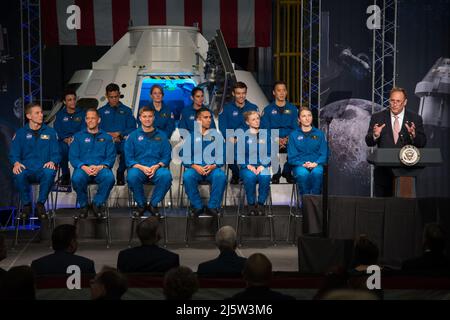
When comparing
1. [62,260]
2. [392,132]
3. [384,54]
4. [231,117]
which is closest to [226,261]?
[62,260]

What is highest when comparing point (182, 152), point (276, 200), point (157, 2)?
point (157, 2)

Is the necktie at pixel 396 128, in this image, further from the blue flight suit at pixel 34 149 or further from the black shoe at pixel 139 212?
the blue flight suit at pixel 34 149

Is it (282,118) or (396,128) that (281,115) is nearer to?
(282,118)

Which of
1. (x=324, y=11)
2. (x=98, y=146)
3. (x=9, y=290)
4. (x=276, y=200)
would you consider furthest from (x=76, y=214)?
(x=9, y=290)

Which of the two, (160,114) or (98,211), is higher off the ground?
(160,114)

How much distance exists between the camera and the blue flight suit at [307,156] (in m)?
9.98

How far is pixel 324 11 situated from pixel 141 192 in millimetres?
4212

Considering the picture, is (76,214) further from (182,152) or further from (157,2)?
(157,2)

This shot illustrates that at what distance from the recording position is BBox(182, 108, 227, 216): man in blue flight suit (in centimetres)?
987

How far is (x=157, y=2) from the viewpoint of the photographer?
13.1 meters

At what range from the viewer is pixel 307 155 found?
1019 centimetres

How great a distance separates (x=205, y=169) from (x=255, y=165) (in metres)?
0.58

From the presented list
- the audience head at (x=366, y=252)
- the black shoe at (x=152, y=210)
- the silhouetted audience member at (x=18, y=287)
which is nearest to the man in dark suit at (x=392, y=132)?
the black shoe at (x=152, y=210)

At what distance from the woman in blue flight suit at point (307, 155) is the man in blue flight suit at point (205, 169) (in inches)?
32.0
